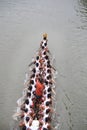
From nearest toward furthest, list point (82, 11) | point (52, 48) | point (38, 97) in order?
point (38, 97)
point (52, 48)
point (82, 11)

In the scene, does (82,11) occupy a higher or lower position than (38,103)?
higher

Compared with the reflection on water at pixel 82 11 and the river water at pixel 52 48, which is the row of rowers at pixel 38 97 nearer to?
the river water at pixel 52 48

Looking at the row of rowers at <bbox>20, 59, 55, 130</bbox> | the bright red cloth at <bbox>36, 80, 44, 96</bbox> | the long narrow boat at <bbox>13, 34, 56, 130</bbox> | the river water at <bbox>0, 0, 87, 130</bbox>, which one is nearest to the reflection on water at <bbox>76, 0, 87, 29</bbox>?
the river water at <bbox>0, 0, 87, 130</bbox>

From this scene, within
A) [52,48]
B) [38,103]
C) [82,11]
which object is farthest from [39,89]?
[82,11]

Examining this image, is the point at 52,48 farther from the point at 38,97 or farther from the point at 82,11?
the point at 82,11

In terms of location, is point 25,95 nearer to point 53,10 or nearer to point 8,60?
point 8,60

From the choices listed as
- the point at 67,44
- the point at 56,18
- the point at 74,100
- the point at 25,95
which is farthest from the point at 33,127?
the point at 56,18

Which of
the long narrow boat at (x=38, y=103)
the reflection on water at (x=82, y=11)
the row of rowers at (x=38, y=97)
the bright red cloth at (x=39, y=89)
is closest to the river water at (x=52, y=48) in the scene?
the reflection on water at (x=82, y=11)
